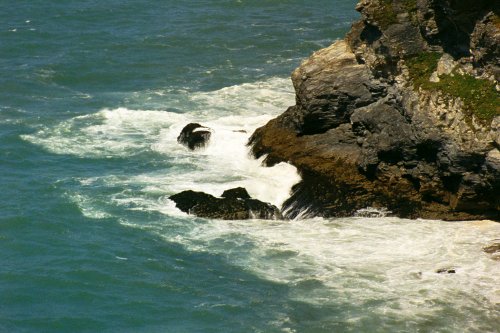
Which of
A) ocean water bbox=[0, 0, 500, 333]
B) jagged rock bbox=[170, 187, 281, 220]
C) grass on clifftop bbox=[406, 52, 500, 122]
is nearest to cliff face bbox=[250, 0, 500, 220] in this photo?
grass on clifftop bbox=[406, 52, 500, 122]

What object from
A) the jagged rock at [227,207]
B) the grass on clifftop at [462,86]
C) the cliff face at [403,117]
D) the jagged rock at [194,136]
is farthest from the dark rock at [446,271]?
the jagged rock at [194,136]

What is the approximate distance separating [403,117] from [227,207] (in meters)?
7.05

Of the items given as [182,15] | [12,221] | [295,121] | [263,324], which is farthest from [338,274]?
[182,15]

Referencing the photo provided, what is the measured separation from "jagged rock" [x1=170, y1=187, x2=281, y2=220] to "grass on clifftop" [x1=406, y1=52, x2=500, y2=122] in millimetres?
6936

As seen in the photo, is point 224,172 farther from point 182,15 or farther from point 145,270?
point 182,15

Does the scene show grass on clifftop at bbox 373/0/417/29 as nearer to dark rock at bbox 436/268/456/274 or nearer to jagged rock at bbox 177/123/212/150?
jagged rock at bbox 177/123/212/150

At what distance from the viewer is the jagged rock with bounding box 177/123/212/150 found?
43.6 metres

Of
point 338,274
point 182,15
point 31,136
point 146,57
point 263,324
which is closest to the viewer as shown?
point 263,324

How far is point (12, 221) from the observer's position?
36562 mm

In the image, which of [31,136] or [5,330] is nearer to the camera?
[5,330]

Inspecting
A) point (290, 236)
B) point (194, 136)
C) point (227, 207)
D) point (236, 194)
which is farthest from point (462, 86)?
point (194, 136)

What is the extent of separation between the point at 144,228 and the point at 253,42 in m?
27.6

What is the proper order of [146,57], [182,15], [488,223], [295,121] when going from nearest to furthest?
1. [488,223]
2. [295,121]
3. [146,57]
4. [182,15]

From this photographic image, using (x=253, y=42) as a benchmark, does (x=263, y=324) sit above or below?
below
